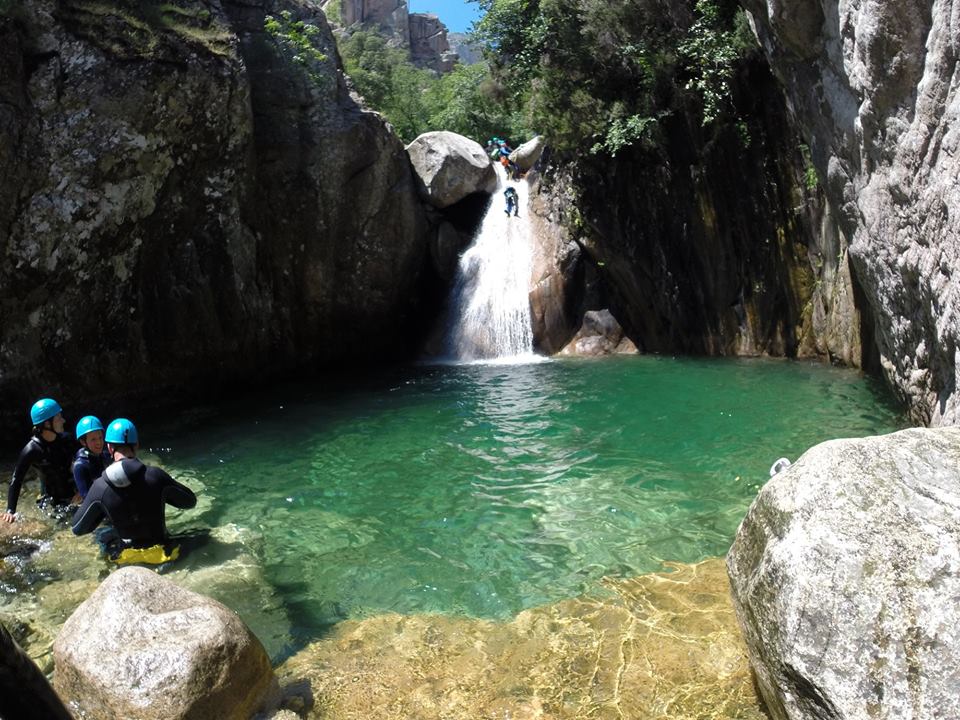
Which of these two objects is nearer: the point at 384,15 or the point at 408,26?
the point at 408,26

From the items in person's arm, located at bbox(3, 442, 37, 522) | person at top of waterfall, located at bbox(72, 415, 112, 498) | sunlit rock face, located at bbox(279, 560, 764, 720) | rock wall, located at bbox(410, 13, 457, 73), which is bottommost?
sunlit rock face, located at bbox(279, 560, 764, 720)

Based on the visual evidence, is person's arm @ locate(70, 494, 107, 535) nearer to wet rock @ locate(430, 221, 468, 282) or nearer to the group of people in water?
the group of people in water

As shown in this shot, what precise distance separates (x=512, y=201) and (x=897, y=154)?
15.2 m

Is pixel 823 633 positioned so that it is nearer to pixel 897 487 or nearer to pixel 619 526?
pixel 897 487

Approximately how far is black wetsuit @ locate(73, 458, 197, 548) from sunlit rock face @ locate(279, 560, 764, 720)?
222 centimetres

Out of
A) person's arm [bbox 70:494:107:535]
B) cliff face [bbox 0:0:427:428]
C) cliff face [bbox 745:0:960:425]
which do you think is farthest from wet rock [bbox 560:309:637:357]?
person's arm [bbox 70:494:107:535]

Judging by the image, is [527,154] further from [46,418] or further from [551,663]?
[551,663]

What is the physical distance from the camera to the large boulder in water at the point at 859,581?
308 cm

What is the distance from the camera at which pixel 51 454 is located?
7.89 metres

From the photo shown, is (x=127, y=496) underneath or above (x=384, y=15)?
underneath

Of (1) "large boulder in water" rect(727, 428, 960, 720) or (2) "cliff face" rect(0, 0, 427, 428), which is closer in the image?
(1) "large boulder in water" rect(727, 428, 960, 720)

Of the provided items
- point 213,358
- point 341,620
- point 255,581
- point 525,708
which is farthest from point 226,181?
point 525,708

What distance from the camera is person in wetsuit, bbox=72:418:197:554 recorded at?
6.33m

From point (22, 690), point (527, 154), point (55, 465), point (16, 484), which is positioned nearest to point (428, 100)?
point (527, 154)
